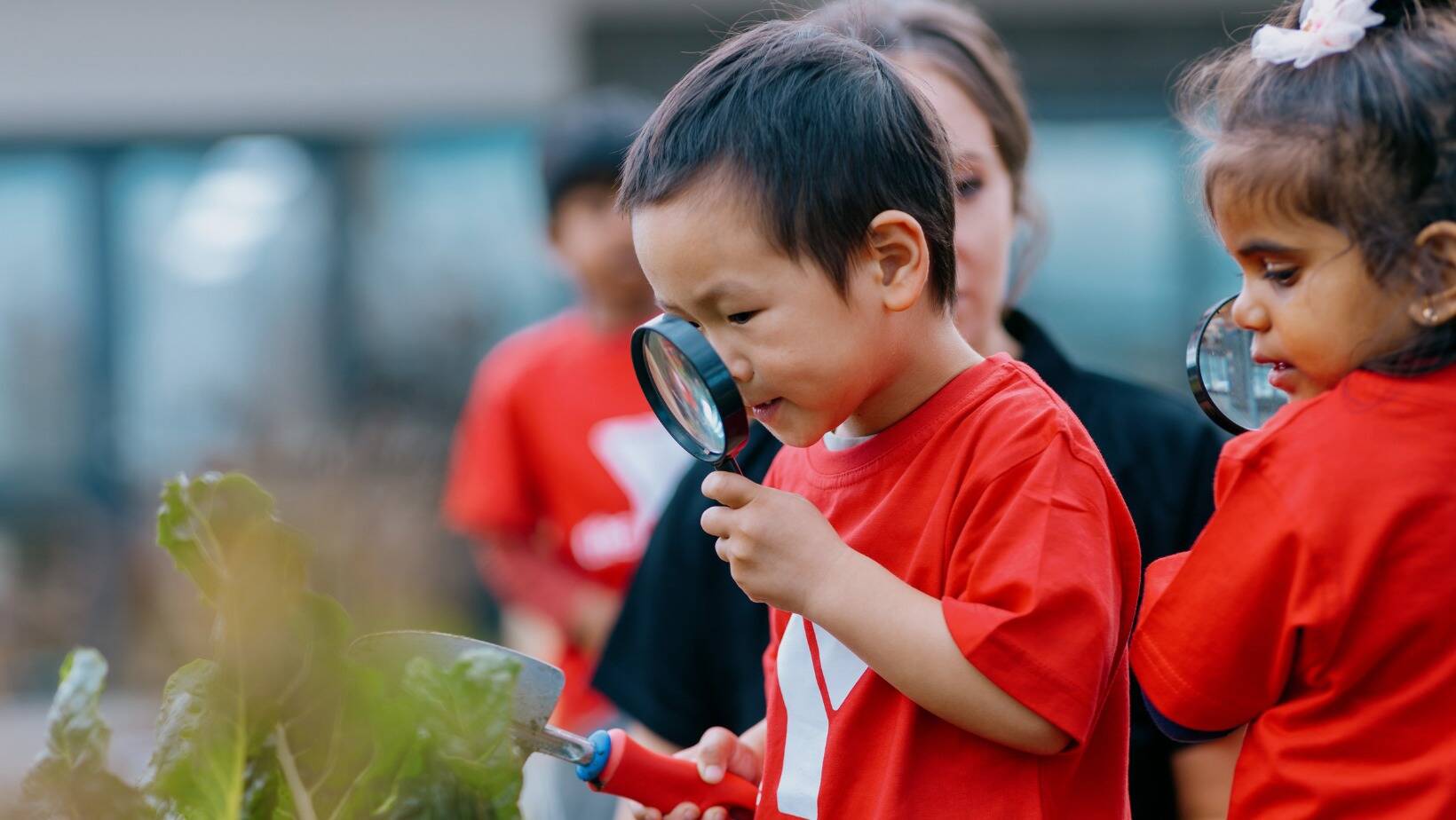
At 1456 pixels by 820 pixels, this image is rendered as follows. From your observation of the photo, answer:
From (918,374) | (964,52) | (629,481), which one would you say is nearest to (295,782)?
(918,374)

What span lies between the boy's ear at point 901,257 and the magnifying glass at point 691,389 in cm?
15

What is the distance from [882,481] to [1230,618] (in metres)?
0.28

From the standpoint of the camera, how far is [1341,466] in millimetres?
1068

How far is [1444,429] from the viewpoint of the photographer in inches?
42.1

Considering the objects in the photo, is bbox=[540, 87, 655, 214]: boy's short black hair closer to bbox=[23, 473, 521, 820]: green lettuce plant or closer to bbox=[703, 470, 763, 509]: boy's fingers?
bbox=[703, 470, 763, 509]: boy's fingers

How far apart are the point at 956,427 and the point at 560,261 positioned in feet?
7.67

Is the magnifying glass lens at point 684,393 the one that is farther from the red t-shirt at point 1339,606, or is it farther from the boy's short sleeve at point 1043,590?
the red t-shirt at point 1339,606

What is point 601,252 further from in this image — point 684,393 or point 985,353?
point 684,393

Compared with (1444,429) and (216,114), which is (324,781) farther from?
(216,114)

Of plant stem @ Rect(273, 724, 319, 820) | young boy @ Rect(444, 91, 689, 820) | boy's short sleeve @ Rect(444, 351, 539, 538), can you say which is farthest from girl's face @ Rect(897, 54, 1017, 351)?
boy's short sleeve @ Rect(444, 351, 539, 538)

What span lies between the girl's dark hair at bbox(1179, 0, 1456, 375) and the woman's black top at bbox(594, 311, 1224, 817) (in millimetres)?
577

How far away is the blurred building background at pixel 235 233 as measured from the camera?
19.9 ft

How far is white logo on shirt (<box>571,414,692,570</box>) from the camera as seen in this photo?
10.0ft

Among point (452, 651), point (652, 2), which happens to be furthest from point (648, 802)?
point (652, 2)
